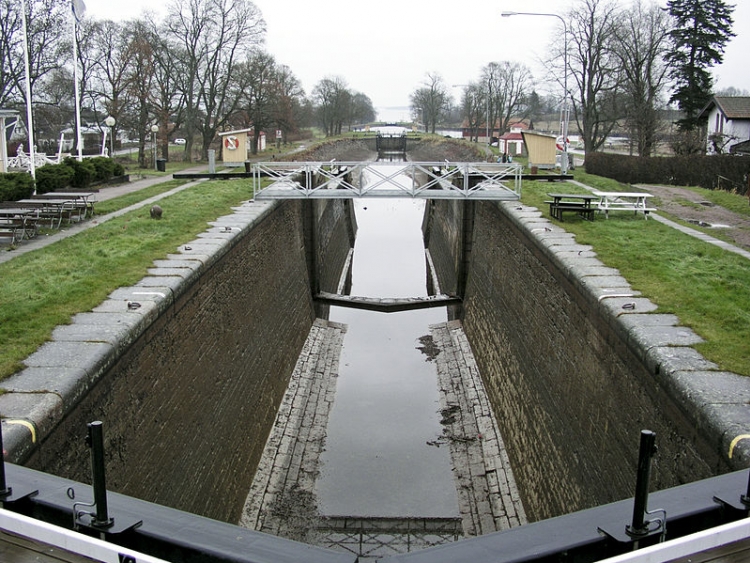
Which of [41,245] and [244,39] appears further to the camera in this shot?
[244,39]

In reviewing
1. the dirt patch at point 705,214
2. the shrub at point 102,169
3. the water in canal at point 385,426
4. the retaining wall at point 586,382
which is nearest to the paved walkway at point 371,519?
the water in canal at point 385,426

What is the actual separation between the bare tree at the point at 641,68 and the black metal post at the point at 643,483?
37.9 meters

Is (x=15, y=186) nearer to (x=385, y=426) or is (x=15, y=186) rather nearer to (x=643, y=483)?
(x=385, y=426)

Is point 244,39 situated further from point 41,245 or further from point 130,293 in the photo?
point 130,293

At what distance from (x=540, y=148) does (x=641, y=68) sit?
21.8 meters

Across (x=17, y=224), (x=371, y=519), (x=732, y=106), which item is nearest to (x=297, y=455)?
(x=371, y=519)

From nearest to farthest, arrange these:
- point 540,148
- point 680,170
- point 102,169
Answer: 1. point 102,169
2. point 540,148
3. point 680,170

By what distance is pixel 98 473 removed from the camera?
3301 mm

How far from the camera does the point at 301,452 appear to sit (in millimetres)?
12453

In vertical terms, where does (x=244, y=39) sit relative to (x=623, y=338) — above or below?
above

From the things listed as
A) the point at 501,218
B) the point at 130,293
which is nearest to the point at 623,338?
the point at 130,293

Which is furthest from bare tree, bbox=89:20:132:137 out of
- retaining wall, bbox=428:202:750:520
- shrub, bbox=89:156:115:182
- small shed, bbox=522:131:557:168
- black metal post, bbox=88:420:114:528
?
black metal post, bbox=88:420:114:528

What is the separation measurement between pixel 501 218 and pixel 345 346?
5546 mm

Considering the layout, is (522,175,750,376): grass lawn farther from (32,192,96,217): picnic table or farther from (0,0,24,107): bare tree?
(0,0,24,107): bare tree
